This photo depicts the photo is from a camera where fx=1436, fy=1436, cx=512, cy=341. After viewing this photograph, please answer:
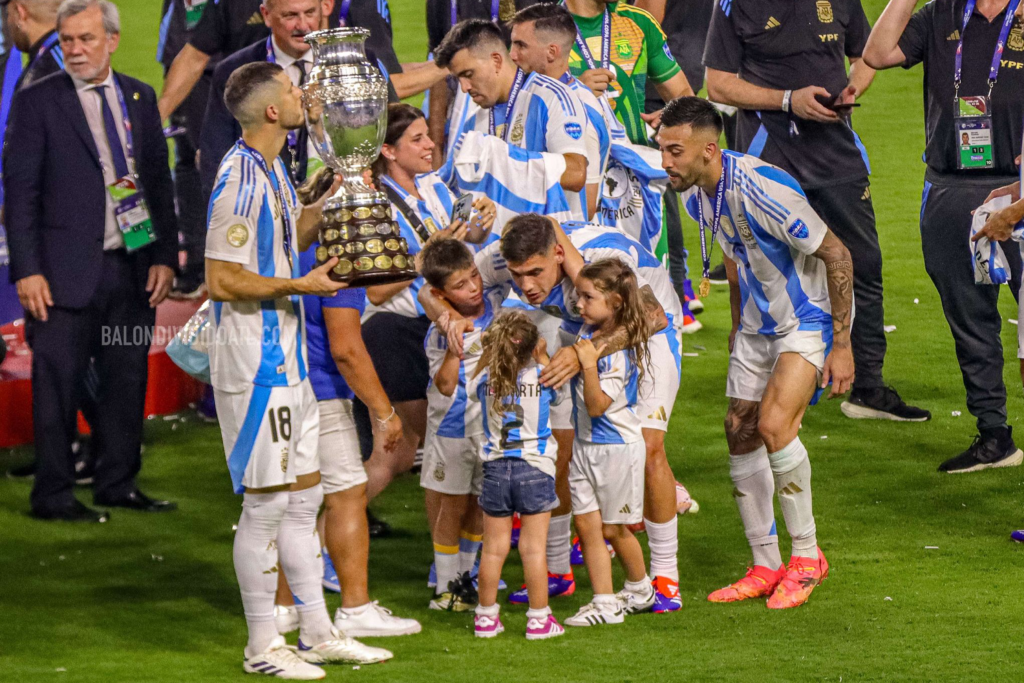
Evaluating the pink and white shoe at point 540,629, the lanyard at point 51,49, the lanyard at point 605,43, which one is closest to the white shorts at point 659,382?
the pink and white shoe at point 540,629

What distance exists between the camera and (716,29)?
7109 millimetres

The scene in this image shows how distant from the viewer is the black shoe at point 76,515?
20.0 feet

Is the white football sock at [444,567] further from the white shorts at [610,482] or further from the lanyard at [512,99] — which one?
the lanyard at [512,99]

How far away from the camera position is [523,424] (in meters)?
4.65

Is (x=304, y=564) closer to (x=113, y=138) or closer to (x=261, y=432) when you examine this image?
(x=261, y=432)

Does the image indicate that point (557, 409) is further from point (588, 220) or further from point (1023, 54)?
point (1023, 54)

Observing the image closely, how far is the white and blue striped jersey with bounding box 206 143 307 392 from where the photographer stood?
4.20 m

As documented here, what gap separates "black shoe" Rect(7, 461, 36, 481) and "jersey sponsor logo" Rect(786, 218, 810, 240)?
149 inches

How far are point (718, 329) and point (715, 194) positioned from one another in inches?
154

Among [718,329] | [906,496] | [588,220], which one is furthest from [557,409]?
[718,329]

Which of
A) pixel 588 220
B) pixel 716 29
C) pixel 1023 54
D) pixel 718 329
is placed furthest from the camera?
pixel 718 329

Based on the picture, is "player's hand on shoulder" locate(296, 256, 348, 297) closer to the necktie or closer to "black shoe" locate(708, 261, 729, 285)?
the necktie

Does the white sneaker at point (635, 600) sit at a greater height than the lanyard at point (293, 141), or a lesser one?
lesser

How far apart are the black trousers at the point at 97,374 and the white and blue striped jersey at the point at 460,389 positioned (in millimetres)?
1653
